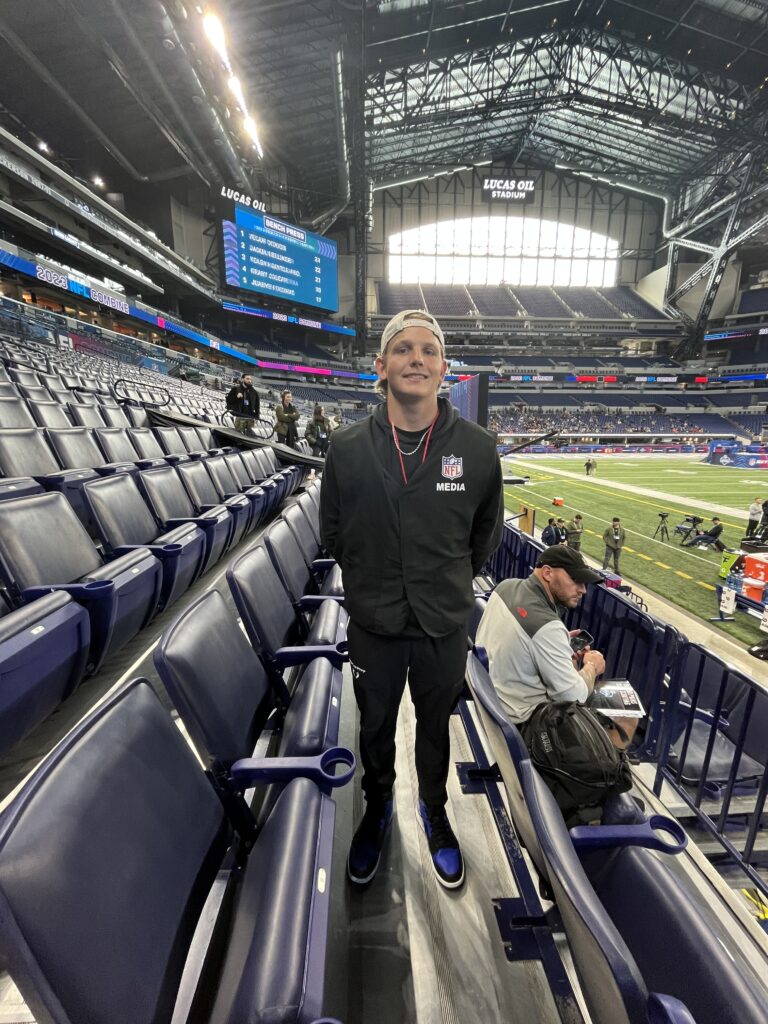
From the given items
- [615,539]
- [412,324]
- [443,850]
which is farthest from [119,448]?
[615,539]

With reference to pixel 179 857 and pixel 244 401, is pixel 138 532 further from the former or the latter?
pixel 244 401

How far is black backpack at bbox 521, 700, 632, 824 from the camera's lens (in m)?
1.58

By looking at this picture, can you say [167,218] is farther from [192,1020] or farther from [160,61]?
[192,1020]

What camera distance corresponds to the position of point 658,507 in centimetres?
1443

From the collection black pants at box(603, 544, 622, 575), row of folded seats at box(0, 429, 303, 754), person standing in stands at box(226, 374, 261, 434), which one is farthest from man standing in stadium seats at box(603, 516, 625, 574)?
person standing in stands at box(226, 374, 261, 434)

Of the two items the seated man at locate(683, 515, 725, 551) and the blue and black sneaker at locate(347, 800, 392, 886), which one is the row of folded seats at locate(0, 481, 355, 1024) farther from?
the seated man at locate(683, 515, 725, 551)

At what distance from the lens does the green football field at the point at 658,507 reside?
7887 millimetres

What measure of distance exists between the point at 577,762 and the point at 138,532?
2881 millimetres

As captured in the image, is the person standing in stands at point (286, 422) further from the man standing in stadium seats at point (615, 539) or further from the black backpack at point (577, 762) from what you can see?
the black backpack at point (577, 762)

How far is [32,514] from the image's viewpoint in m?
2.16

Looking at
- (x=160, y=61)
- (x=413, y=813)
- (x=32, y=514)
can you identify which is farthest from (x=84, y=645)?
(x=160, y=61)

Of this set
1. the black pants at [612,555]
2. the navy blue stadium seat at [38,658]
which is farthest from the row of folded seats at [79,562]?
the black pants at [612,555]

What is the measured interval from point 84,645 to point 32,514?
0.73 metres

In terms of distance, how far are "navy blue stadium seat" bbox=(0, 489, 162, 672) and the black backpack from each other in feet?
6.39
